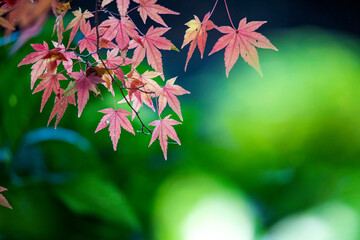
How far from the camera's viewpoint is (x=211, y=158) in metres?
2.28

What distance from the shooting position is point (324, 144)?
2336 millimetres

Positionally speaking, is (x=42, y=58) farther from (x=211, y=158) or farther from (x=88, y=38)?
(x=211, y=158)

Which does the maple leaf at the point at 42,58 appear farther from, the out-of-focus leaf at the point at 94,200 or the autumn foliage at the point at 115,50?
the out-of-focus leaf at the point at 94,200

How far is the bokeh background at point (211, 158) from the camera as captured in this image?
206 cm

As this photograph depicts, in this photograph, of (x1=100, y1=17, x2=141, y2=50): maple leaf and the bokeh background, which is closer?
(x1=100, y1=17, x2=141, y2=50): maple leaf

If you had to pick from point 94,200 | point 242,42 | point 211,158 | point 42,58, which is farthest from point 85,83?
point 211,158

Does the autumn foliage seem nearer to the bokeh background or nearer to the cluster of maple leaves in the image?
the cluster of maple leaves

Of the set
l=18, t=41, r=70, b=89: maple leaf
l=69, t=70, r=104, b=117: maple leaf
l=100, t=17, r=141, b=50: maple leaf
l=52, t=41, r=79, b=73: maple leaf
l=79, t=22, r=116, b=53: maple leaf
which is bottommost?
l=69, t=70, r=104, b=117: maple leaf

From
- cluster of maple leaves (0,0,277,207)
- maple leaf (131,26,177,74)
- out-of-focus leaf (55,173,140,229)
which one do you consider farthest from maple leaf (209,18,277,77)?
out-of-focus leaf (55,173,140,229)

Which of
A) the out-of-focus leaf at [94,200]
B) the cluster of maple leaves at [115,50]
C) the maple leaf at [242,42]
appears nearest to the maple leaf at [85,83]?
the cluster of maple leaves at [115,50]

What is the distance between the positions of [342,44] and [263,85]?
729 mm

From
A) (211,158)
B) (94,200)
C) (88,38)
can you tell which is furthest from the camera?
(211,158)

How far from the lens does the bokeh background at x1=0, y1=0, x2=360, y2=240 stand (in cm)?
206

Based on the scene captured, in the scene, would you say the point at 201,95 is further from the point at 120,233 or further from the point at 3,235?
the point at 3,235
